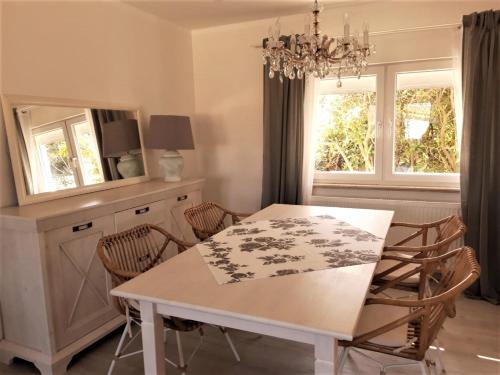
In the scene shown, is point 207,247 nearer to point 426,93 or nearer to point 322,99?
point 322,99

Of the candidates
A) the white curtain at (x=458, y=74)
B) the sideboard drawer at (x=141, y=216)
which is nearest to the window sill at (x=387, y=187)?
the white curtain at (x=458, y=74)

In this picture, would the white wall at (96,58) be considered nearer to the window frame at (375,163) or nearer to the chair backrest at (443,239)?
the window frame at (375,163)

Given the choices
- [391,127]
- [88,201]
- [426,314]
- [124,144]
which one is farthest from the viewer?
[391,127]

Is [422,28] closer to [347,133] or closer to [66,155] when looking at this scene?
[347,133]

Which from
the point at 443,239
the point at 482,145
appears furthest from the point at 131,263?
the point at 482,145

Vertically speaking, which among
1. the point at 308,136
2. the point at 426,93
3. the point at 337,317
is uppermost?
the point at 426,93

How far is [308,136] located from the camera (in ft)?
11.3

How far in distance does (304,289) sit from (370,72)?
2.54 meters

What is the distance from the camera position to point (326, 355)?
3.93 ft

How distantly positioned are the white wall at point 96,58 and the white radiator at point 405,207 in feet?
5.41

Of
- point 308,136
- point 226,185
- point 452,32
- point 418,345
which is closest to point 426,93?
point 452,32

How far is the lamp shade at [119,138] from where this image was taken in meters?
2.90

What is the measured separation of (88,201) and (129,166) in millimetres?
757

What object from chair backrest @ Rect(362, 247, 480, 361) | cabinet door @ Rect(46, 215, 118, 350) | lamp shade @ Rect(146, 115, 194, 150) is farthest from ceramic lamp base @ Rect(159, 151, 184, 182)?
chair backrest @ Rect(362, 247, 480, 361)
